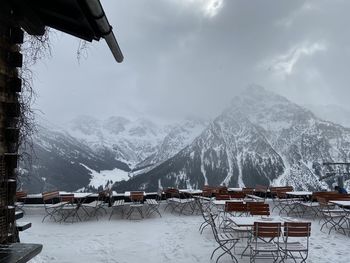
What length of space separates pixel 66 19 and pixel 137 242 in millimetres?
5268

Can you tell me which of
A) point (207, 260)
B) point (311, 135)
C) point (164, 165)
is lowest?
point (207, 260)

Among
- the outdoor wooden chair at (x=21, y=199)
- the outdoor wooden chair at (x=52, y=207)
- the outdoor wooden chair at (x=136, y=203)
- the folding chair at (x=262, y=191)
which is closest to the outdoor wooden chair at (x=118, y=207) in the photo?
the outdoor wooden chair at (x=136, y=203)

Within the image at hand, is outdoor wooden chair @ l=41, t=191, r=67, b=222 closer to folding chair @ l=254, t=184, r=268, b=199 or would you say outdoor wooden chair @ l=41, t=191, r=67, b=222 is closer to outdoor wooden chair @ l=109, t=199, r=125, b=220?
outdoor wooden chair @ l=109, t=199, r=125, b=220

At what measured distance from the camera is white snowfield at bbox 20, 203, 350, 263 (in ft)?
24.9

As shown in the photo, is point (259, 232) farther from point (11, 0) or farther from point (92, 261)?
point (11, 0)

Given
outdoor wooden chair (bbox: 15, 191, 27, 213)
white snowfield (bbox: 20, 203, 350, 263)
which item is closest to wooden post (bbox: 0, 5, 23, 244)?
white snowfield (bbox: 20, 203, 350, 263)

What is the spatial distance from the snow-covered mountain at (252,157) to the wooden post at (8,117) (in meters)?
112

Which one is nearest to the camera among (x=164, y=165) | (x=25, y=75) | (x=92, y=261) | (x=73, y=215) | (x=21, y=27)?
(x=21, y=27)

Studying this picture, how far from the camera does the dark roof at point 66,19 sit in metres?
4.16

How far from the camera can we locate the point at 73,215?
1156 centimetres

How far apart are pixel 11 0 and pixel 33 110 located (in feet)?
7.29

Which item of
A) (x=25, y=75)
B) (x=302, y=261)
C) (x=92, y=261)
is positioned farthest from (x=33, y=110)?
(x=302, y=261)

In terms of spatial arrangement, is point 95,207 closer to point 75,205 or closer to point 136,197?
point 75,205

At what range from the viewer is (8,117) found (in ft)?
15.8
